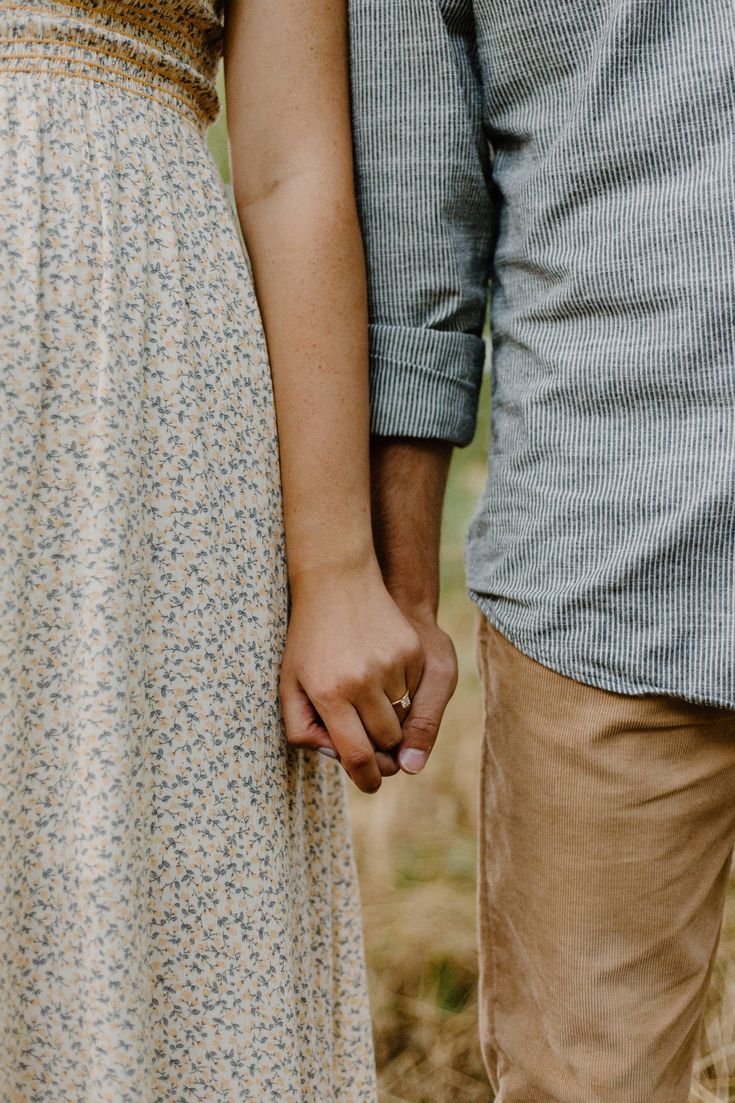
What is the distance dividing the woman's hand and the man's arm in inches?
2.1

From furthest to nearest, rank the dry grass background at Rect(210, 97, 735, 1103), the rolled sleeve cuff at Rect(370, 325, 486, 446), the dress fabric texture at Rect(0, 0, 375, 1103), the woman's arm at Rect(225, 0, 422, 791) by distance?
the dry grass background at Rect(210, 97, 735, 1103) < the rolled sleeve cuff at Rect(370, 325, 486, 446) < the woman's arm at Rect(225, 0, 422, 791) < the dress fabric texture at Rect(0, 0, 375, 1103)

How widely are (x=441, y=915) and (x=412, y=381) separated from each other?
4.73ft

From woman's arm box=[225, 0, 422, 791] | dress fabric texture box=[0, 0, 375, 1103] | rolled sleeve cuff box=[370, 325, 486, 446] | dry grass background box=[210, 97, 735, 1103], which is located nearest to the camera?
dress fabric texture box=[0, 0, 375, 1103]

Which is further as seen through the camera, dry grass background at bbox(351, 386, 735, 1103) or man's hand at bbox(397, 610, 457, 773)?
dry grass background at bbox(351, 386, 735, 1103)

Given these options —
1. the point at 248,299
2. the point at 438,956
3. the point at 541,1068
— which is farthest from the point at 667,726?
the point at 438,956

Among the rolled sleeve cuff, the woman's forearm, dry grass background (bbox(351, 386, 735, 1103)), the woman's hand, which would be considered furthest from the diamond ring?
dry grass background (bbox(351, 386, 735, 1103))

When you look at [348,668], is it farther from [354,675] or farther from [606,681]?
[606,681]

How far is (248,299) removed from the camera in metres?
0.86

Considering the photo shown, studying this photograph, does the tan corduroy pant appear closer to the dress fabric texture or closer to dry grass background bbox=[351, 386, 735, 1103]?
the dress fabric texture

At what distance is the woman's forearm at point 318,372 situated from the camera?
84cm

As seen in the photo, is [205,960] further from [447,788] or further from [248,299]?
[447,788]

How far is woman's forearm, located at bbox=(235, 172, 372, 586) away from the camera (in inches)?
33.2

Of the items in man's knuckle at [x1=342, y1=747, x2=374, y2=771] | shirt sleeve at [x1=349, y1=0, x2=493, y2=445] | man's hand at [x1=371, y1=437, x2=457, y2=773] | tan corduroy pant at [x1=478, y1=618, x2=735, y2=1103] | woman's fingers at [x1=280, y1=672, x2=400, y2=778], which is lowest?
tan corduroy pant at [x1=478, y1=618, x2=735, y2=1103]

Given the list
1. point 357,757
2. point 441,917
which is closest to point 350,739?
point 357,757
